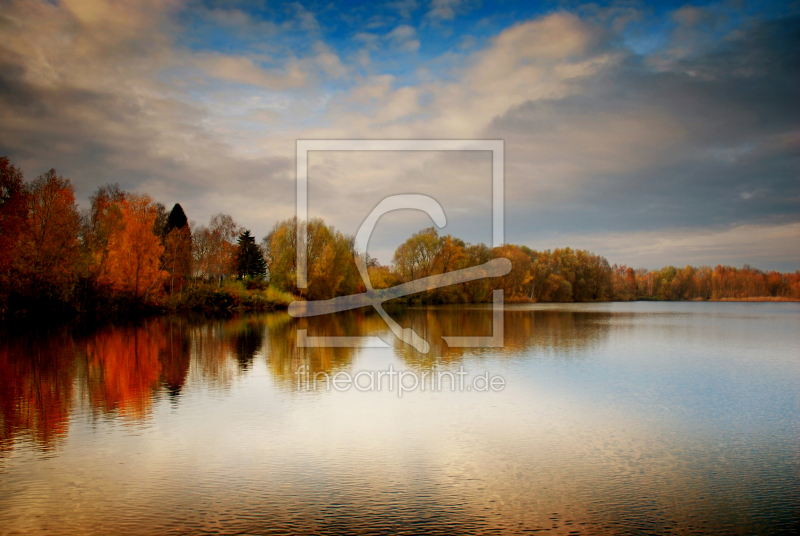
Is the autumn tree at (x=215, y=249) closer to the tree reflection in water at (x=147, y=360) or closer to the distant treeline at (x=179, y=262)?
the distant treeline at (x=179, y=262)

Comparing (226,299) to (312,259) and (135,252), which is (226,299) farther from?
(135,252)

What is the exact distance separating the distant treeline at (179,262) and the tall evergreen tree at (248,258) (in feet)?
0.47

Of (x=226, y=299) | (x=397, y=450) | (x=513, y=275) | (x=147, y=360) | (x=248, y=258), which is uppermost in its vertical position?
(x=248, y=258)

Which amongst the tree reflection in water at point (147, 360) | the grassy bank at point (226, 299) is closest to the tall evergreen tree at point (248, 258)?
the grassy bank at point (226, 299)

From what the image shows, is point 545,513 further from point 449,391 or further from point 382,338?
point 382,338

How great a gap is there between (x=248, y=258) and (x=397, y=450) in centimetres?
6529

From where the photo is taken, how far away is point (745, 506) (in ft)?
19.2

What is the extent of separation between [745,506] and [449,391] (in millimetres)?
6827

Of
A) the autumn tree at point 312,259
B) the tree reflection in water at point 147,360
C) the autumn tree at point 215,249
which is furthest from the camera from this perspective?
the autumn tree at point 215,249

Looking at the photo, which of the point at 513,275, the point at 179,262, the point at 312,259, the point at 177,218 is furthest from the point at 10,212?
the point at 513,275

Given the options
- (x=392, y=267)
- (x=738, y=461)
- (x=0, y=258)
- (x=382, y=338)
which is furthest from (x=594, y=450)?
(x=392, y=267)

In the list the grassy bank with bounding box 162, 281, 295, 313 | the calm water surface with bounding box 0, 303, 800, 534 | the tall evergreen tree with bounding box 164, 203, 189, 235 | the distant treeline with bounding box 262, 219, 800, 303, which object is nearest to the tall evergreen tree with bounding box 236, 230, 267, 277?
the distant treeline with bounding box 262, 219, 800, 303

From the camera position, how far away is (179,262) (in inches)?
2025

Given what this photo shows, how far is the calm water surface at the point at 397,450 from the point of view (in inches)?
219
